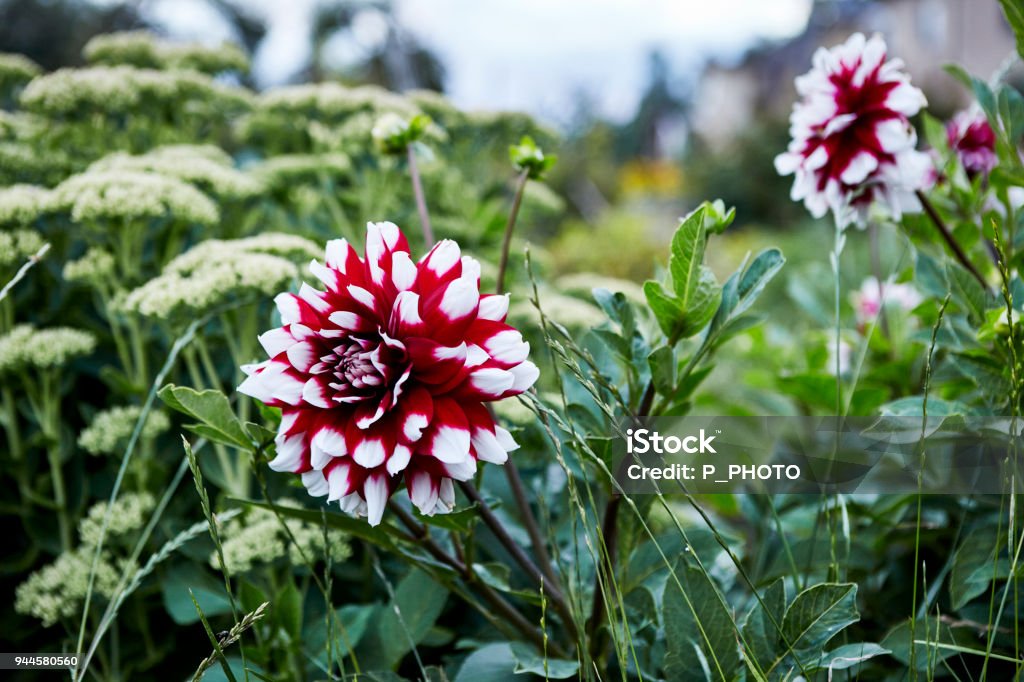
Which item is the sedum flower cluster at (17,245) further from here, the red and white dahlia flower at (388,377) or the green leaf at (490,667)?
the green leaf at (490,667)

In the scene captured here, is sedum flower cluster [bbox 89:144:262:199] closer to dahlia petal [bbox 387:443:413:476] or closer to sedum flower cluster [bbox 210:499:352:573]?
sedum flower cluster [bbox 210:499:352:573]

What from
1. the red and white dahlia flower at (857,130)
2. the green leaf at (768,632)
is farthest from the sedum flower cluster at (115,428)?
the red and white dahlia flower at (857,130)

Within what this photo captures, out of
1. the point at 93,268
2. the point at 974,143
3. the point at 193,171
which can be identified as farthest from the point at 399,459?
the point at 974,143

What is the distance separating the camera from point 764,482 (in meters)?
1.06

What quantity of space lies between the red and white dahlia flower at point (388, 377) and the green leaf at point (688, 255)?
22cm

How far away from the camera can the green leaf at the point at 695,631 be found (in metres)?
0.77

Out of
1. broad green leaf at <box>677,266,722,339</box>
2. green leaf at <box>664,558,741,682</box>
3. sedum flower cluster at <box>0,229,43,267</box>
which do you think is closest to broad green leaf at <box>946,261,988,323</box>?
broad green leaf at <box>677,266,722,339</box>

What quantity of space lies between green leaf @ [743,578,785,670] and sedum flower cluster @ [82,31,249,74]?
195 centimetres

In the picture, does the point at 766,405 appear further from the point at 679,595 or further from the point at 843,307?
the point at 679,595

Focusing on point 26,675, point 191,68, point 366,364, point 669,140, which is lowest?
point 669,140

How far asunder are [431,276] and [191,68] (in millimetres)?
1786

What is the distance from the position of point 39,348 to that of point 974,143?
1488 mm

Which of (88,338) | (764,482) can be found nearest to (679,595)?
(764,482)

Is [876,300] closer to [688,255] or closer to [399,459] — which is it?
[688,255]
